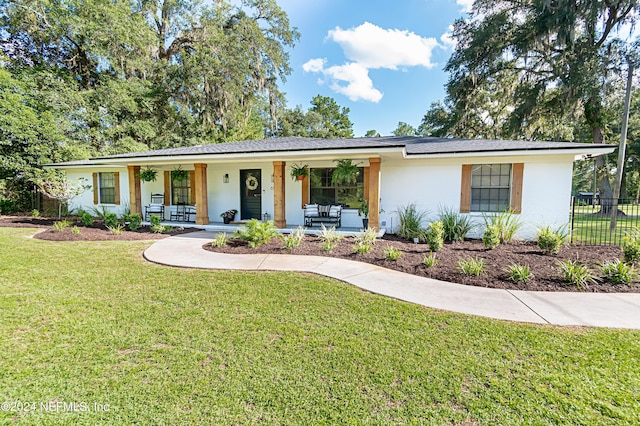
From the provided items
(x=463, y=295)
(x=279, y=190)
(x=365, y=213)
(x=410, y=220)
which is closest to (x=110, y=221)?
(x=279, y=190)

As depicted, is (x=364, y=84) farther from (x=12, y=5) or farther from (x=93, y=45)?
(x=12, y=5)

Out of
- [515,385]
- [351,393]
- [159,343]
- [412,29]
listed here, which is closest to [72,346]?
[159,343]

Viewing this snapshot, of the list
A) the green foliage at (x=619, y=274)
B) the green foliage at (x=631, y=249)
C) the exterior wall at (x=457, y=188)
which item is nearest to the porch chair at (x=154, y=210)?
the exterior wall at (x=457, y=188)

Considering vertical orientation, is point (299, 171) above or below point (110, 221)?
above

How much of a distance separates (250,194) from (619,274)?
955cm

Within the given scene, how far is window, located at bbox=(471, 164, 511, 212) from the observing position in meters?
8.15

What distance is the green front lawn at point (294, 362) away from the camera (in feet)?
6.30

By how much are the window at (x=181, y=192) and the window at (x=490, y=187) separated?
1009 cm

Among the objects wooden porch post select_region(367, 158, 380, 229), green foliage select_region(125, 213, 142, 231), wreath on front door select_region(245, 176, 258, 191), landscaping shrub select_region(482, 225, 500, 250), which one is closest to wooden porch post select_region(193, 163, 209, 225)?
wreath on front door select_region(245, 176, 258, 191)

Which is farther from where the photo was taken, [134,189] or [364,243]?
[134,189]

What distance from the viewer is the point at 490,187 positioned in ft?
27.1

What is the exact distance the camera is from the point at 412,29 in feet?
48.3

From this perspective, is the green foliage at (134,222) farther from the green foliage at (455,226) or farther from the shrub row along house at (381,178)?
the green foliage at (455,226)

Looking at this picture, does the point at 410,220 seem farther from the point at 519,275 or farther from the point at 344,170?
the point at 519,275
